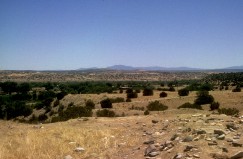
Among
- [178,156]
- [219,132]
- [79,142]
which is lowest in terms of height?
[79,142]

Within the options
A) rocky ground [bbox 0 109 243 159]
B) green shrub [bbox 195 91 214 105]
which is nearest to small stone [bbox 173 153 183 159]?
rocky ground [bbox 0 109 243 159]

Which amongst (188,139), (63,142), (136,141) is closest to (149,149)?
(188,139)

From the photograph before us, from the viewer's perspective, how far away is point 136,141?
14.2 meters

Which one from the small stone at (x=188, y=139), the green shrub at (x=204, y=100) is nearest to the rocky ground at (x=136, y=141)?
the small stone at (x=188, y=139)

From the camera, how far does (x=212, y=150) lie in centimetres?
1034

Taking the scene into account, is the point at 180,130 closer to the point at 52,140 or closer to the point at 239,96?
the point at 52,140

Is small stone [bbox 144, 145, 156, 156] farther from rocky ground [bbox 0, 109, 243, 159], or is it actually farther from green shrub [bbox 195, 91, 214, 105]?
green shrub [bbox 195, 91, 214, 105]

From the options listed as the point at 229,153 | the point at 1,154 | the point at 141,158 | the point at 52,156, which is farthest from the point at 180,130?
the point at 1,154

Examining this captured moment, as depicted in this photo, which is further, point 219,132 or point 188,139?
point 219,132

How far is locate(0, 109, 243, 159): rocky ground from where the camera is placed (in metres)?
10.7

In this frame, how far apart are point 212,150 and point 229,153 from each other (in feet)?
1.83

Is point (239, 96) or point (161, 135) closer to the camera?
point (161, 135)

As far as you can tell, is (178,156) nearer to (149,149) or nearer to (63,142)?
(149,149)

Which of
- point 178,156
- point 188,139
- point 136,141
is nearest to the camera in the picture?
point 178,156
